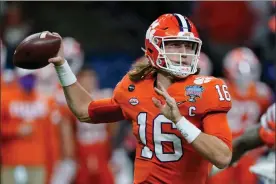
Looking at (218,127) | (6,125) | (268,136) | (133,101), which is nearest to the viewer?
(218,127)

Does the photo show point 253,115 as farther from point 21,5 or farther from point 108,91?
point 21,5

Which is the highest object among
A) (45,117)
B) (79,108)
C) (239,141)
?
(79,108)

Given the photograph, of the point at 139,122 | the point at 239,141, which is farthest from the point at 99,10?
the point at 139,122

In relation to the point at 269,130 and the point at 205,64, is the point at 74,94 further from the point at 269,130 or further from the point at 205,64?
the point at 205,64

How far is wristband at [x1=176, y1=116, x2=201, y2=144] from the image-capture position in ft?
15.7

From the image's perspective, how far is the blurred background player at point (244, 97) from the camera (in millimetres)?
9797

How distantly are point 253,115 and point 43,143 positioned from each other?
2222 mm

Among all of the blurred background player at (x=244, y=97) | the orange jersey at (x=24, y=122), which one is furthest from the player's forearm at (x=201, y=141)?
the orange jersey at (x=24, y=122)

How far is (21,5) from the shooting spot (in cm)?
1217

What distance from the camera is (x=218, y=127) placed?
488 centimetres

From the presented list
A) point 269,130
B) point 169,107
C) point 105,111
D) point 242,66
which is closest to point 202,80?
point 169,107

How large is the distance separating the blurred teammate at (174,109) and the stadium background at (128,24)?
20.4ft

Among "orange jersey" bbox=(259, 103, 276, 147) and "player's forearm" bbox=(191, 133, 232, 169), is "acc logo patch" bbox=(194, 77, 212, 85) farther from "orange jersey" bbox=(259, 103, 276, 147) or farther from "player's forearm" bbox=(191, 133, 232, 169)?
"orange jersey" bbox=(259, 103, 276, 147)

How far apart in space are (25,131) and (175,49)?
4423 mm
